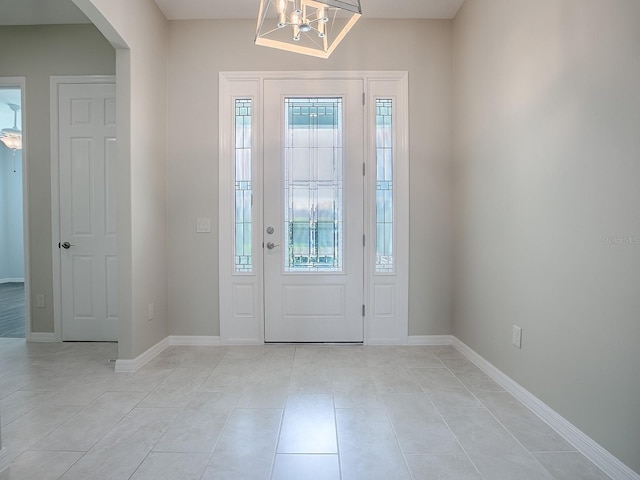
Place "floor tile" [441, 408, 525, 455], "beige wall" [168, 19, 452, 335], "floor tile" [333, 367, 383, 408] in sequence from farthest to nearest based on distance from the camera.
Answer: "beige wall" [168, 19, 452, 335] < "floor tile" [333, 367, 383, 408] < "floor tile" [441, 408, 525, 455]

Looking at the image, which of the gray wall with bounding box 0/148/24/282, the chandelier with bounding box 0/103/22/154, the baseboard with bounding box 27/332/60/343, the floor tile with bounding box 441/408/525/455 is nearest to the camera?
the floor tile with bounding box 441/408/525/455

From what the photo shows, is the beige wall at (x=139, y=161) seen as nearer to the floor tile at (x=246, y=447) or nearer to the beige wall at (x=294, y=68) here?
the beige wall at (x=294, y=68)

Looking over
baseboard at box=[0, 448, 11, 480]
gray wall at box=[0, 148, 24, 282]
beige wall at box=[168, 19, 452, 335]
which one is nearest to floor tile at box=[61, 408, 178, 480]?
baseboard at box=[0, 448, 11, 480]

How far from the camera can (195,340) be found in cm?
323

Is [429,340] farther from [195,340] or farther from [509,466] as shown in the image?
[195,340]

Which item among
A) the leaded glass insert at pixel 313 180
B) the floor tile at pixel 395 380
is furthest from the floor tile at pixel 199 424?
the leaded glass insert at pixel 313 180

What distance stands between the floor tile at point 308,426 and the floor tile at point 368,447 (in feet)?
0.18

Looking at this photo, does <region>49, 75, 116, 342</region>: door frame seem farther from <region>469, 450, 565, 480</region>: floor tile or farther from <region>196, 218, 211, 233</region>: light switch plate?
<region>469, 450, 565, 480</region>: floor tile

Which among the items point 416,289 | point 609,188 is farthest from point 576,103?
point 416,289

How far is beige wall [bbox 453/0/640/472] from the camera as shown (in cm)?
145

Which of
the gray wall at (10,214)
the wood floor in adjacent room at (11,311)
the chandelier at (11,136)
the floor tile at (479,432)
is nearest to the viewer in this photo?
the floor tile at (479,432)

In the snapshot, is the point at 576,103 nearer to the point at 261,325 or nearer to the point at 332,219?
the point at 332,219

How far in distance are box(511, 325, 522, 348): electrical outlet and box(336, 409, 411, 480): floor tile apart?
0.98 metres

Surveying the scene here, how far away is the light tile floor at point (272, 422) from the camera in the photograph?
1.55 m
